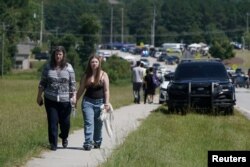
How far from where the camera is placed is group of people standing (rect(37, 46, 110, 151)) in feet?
43.8

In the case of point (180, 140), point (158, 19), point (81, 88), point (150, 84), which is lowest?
point (150, 84)

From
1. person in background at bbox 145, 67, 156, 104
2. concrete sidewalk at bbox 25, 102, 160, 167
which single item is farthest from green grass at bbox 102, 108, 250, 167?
person in background at bbox 145, 67, 156, 104

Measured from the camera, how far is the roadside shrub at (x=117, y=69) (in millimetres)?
73506

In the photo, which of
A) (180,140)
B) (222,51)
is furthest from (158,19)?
(180,140)

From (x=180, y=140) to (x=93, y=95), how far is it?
261cm

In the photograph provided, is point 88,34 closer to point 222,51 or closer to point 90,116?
point 222,51

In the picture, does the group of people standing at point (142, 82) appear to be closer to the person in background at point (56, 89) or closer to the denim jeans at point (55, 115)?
the denim jeans at point (55, 115)

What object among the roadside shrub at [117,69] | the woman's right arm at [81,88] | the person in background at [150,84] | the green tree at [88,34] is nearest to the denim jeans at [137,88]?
the person in background at [150,84]

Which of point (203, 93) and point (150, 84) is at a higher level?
point (203, 93)

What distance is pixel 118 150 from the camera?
1310 cm

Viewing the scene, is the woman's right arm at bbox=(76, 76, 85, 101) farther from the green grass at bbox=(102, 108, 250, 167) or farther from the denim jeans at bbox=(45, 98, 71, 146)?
the green grass at bbox=(102, 108, 250, 167)

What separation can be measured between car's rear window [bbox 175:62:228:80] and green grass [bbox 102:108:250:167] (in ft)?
6.51

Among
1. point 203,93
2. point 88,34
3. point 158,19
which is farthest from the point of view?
point 158,19

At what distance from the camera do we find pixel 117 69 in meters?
79.2
